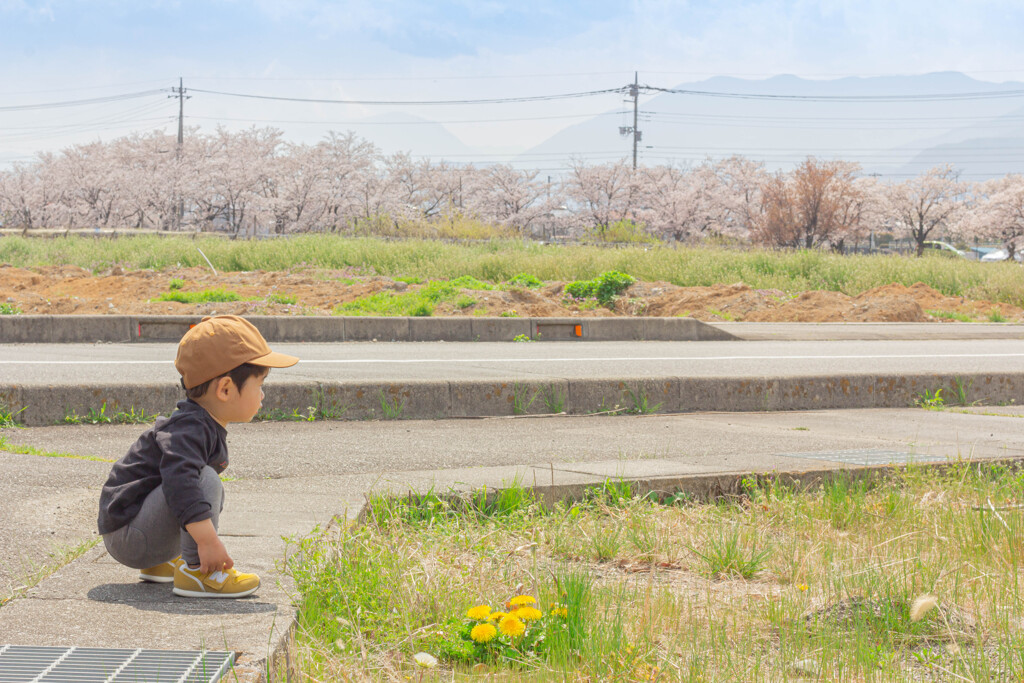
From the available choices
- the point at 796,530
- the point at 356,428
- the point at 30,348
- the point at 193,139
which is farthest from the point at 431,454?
the point at 193,139

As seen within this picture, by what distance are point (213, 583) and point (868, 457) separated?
381 cm

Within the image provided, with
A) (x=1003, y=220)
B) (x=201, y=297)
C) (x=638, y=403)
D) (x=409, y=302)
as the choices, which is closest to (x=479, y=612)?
(x=638, y=403)

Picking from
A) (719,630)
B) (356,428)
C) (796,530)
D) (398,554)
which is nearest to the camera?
(719,630)

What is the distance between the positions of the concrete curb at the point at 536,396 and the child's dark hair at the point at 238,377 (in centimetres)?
398

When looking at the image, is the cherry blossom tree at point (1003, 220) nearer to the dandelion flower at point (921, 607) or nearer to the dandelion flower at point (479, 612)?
the dandelion flower at point (921, 607)

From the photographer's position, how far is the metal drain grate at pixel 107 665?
199cm

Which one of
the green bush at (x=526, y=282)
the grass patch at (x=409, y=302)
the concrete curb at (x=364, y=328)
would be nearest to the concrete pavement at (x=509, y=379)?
the concrete curb at (x=364, y=328)

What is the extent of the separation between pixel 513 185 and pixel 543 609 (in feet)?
222

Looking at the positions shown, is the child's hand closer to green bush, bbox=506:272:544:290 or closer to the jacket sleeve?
the jacket sleeve

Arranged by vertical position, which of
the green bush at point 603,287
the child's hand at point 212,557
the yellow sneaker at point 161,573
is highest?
the green bush at point 603,287

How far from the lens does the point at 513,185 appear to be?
6900 cm

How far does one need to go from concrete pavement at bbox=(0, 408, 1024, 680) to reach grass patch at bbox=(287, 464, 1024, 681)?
18 centimetres

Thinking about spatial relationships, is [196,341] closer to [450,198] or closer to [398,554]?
[398,554]

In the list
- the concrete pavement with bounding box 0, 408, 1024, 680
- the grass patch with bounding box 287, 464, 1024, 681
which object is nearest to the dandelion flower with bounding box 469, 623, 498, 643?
the grass patch with bounding box 287, 464, 1024, 681
